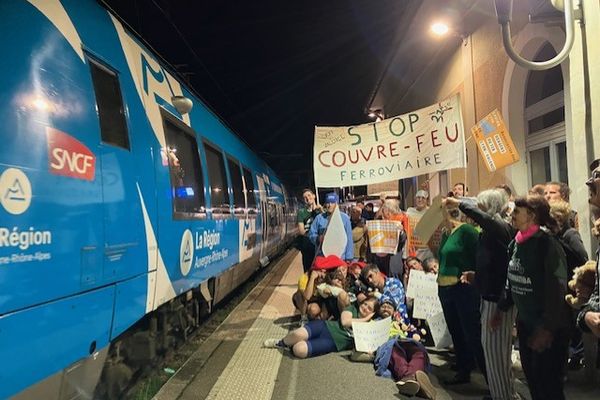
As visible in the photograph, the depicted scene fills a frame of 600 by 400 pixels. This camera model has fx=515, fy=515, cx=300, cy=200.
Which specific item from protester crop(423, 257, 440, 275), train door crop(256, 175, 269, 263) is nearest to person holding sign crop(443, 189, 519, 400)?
protester crop(423, 257, 440, 275)

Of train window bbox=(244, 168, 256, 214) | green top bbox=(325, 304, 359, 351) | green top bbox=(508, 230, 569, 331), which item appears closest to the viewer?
green top bbox=(508, 230, 569, 331)

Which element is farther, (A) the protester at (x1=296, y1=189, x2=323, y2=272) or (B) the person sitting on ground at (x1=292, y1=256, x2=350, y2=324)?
(A) the protester at (x1=296, y1=189, x2=323, y2=272)

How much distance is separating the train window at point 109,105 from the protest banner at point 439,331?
353 cm

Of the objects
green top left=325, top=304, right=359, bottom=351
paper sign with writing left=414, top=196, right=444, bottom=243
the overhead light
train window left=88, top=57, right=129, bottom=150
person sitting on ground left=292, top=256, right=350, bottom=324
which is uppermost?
the overhead light

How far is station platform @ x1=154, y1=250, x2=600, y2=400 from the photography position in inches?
166

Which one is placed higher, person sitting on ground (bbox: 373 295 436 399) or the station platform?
person sitting on ground (bbox: 373 295 436 399)

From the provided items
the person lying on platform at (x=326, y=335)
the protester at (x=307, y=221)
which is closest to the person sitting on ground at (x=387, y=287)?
the person lying on platform at (x=326, y=335)

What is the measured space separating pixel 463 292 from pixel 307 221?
3600 millimetres

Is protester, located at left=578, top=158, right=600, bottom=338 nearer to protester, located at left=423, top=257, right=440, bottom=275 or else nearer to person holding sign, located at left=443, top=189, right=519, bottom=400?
person holding sign, located at left=443, top=189, right=519, bottom=400

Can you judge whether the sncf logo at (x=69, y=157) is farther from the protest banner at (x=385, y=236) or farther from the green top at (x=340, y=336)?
the protest banner at (x=385, y=236)

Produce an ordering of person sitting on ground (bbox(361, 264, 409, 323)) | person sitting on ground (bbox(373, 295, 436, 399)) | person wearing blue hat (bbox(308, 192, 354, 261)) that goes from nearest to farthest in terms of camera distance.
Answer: person sitting on ground (bbox(373, 295, 436, 399)), person sitting on ground (bbox(361, 264, 409, 323)), person wearing blue hat (bbox(308, 192, 354, 261))

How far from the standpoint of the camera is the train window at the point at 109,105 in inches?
122

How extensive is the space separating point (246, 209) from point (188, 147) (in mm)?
3363

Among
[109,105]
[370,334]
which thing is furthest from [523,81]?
[109,105]
